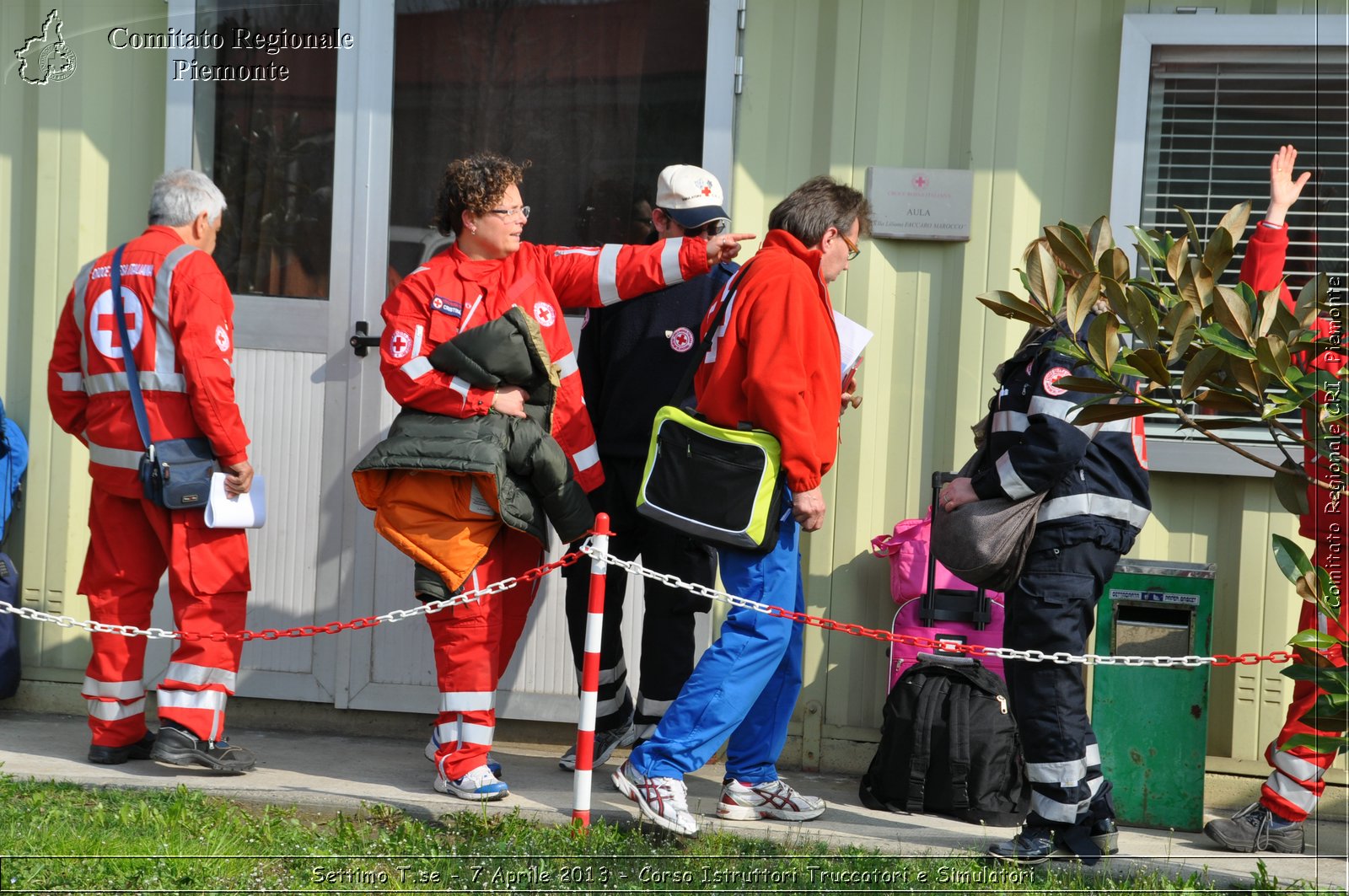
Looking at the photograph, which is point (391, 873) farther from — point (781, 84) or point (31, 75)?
point (31, 75)

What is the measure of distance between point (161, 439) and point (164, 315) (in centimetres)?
43

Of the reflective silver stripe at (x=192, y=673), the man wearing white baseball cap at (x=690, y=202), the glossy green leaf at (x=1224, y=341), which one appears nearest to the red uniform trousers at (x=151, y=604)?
the reflective silver stripe at (x=192, y=673)

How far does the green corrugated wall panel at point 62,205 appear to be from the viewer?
5656 millimetres

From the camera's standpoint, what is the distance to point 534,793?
475 cm

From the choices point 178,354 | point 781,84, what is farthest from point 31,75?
point 781,84

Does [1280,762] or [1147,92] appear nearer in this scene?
[1280,762]

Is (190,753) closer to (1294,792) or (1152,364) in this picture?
(1152,364)

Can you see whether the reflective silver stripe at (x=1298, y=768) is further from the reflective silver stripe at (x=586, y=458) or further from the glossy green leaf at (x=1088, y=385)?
the reflective silver stripe at (x=586, y=458)

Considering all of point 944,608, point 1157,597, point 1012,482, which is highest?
point 1012,482

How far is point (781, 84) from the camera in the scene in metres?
5.32

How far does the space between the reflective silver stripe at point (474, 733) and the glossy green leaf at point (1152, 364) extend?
2.60 m

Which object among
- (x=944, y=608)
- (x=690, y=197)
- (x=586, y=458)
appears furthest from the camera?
(x=944, y=608)

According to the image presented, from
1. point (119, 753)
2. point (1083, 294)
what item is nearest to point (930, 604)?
point (1083, 294)

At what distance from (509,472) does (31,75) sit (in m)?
2.96
